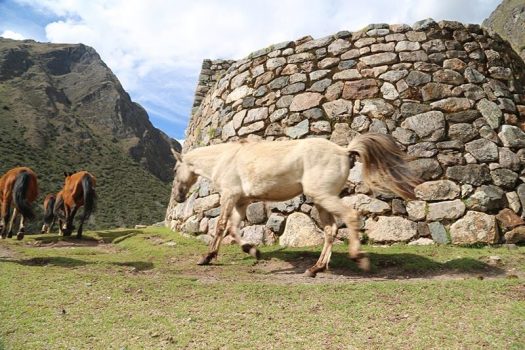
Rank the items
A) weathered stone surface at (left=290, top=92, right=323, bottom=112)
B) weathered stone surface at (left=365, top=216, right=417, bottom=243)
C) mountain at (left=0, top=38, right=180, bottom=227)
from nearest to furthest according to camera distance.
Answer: weathered stone surface at (left=365, top=216, right=417, bottom=243) < weathered stone surface at (left=290, top=92, right=323, bottom=112) < mountain at (left=0, top=38, right=180, bottom=227)

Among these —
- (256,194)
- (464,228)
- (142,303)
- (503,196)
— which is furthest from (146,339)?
(503,196)

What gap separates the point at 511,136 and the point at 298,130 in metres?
4.38

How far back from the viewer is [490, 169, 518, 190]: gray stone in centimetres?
784

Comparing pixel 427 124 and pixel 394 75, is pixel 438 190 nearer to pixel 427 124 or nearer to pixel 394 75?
pixel 427 124

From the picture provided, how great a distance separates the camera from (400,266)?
628 centimetres

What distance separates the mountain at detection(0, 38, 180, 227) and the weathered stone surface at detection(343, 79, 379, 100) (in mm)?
8116

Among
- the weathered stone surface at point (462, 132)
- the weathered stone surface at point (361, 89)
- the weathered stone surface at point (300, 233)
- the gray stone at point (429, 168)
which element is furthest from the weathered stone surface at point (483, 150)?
the weathered stone surface at point (300, 233)

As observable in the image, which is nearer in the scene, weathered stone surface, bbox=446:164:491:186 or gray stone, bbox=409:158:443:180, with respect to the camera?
weathered stone surface, bbox=446:164:491:186

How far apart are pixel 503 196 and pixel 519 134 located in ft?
5.32

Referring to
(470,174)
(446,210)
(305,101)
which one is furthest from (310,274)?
(305,101)

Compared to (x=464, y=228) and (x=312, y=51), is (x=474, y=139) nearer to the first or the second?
(x=464, y=228)

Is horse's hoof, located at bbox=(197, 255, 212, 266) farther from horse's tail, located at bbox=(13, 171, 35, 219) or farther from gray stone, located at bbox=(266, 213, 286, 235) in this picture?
horse's tail, located at bbox=(13, 171, 35, 219)

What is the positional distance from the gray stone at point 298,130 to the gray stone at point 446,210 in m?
3.04

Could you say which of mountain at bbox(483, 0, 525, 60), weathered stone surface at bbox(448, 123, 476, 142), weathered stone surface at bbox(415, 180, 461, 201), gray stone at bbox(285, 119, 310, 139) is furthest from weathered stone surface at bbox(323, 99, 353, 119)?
mountain at bbox(483, 0, 525, 60)
